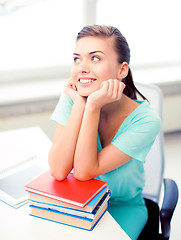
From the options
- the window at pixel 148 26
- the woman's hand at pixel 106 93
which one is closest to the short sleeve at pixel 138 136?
the woman's hand at pixel 106 93

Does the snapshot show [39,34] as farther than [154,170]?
Yes

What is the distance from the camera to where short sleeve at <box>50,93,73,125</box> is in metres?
1.38

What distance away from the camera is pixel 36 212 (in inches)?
41.2

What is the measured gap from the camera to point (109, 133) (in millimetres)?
1389

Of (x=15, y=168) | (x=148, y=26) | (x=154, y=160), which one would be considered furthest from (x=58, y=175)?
(x=148, y=26)

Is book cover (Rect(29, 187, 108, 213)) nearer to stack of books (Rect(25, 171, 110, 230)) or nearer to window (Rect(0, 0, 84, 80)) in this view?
stack of books (Rect(25, 171, 110, 230))

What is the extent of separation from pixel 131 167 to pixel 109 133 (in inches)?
6.8

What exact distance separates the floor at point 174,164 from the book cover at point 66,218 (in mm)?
1200

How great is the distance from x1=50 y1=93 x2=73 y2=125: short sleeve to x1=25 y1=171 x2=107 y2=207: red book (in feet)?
1.01

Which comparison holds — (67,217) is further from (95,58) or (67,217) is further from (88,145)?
(95,58)

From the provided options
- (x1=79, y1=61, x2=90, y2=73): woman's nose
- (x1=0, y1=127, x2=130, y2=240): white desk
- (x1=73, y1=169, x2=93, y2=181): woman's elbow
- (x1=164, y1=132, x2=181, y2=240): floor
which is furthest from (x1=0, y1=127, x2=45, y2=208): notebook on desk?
(x1=164, y1=132, x2=181, y2=240): floor

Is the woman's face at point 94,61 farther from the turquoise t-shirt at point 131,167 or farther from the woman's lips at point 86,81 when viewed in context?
the turquoise t-shirt at point 131,167

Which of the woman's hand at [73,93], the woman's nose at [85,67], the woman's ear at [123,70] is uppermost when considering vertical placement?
the woman's nose at [85,67]

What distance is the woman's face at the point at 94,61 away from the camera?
1229 millimetres
